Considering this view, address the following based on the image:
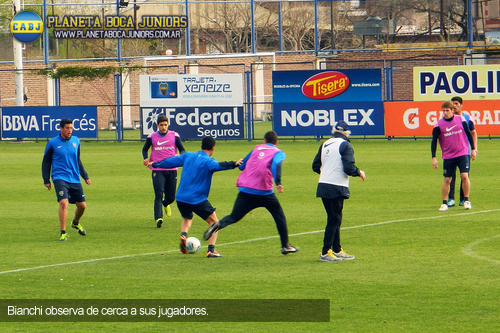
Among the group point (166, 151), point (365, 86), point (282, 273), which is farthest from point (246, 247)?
point (365, 86)

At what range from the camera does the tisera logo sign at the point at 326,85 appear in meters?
30.3

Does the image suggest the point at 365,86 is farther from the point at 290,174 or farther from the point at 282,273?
the point at 282,273

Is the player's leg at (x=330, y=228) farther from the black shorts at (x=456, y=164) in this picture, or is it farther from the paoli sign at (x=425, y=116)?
the paoli sign at (x=425, y=116)

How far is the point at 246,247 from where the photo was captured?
11.9m

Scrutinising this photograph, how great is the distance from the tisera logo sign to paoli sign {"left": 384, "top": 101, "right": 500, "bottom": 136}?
76.1 inches

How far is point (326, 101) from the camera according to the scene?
3038cm

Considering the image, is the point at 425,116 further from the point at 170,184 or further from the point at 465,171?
the point at 170,184

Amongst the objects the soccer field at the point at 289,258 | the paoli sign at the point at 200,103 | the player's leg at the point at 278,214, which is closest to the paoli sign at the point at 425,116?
the paoli sign at the point at 200,103

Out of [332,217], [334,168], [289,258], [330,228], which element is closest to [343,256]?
[330,228]

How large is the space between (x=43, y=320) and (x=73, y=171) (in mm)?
5466

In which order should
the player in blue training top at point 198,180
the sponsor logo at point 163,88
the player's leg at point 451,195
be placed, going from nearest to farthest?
the player in blue training top at point 198,180 → the player's leg at point 451,195 → the sponsor logo at point 163,88

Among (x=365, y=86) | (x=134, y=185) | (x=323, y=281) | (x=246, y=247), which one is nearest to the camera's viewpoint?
(x=323, y=281)

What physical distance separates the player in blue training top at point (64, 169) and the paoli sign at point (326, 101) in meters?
18.0

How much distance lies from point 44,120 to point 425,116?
15467mm
